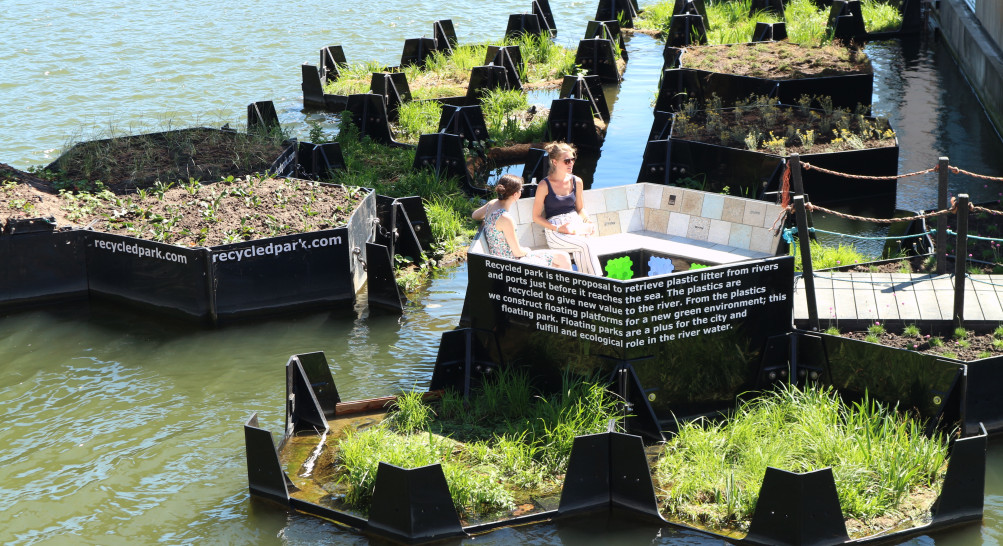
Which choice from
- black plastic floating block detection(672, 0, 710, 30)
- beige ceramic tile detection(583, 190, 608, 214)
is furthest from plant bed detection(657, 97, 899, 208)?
black plastic floating block detection(672, 0, 710, 30)

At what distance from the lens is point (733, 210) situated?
1073 cm

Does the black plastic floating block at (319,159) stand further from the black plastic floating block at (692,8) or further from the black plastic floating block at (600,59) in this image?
the black plastic floating block at (692,8)

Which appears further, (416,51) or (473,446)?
(416,51)

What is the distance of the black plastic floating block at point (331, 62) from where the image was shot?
23.4 metres

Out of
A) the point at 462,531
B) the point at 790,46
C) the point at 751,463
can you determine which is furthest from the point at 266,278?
the point at 790,46

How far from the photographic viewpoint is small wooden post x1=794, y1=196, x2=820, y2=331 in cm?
895

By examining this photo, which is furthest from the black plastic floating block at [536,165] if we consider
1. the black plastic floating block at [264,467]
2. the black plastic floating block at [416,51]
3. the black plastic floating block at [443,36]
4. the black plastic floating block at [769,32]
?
the black plastic floating block at [443,36]

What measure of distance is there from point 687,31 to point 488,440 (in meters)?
17.7

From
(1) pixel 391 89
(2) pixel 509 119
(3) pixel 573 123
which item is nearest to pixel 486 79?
(1) pixel 391 89

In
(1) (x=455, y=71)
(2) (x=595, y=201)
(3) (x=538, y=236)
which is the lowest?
(3) (x=538, y=236)

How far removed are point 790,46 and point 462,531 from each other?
16.4m

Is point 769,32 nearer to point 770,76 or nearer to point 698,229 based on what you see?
point 770,76

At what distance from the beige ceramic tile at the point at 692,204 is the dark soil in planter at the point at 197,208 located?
387 cm

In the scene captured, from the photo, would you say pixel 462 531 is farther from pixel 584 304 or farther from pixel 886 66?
pixel 886 66
